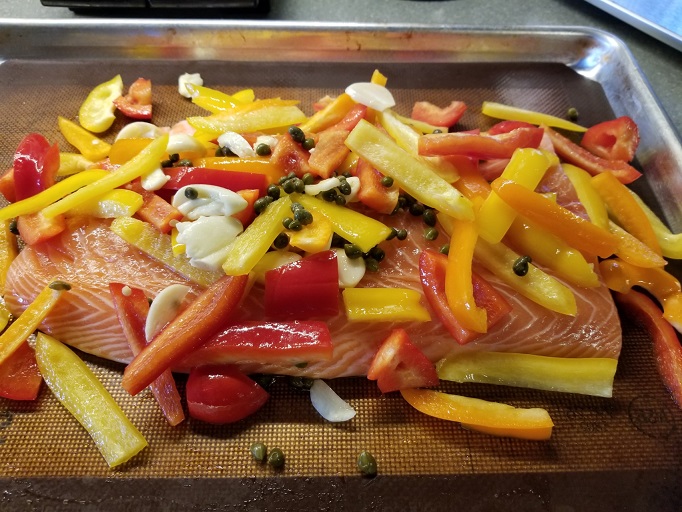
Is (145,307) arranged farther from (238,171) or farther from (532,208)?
(532,208)

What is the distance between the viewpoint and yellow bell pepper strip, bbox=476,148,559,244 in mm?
2426

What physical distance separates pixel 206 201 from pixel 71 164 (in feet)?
3.75

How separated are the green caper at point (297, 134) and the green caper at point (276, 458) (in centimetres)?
157

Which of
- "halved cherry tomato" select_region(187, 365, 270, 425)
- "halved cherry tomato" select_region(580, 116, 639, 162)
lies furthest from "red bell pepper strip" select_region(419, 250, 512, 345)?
"halved cherry tomato" select_region(580, 116, 639, 162)

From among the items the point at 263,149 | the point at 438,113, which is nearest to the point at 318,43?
the point at 438,113

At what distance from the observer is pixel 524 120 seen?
11.2 feet

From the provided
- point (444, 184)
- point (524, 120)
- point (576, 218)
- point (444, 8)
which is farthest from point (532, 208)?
point (444, 8)

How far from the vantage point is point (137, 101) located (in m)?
3.44

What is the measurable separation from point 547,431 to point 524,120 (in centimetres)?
209

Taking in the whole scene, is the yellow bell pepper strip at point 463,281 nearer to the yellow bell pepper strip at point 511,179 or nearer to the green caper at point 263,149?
the yellow bell pepper strip at point 511,179

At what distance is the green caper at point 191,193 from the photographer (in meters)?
2.35

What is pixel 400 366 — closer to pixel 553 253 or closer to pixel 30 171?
pixel 553 253

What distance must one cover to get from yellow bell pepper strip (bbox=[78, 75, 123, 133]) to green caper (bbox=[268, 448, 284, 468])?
2.38 m

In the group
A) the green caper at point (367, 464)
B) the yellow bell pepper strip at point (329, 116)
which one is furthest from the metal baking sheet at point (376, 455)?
the yellow bell pepper strip at point (329, 116)
